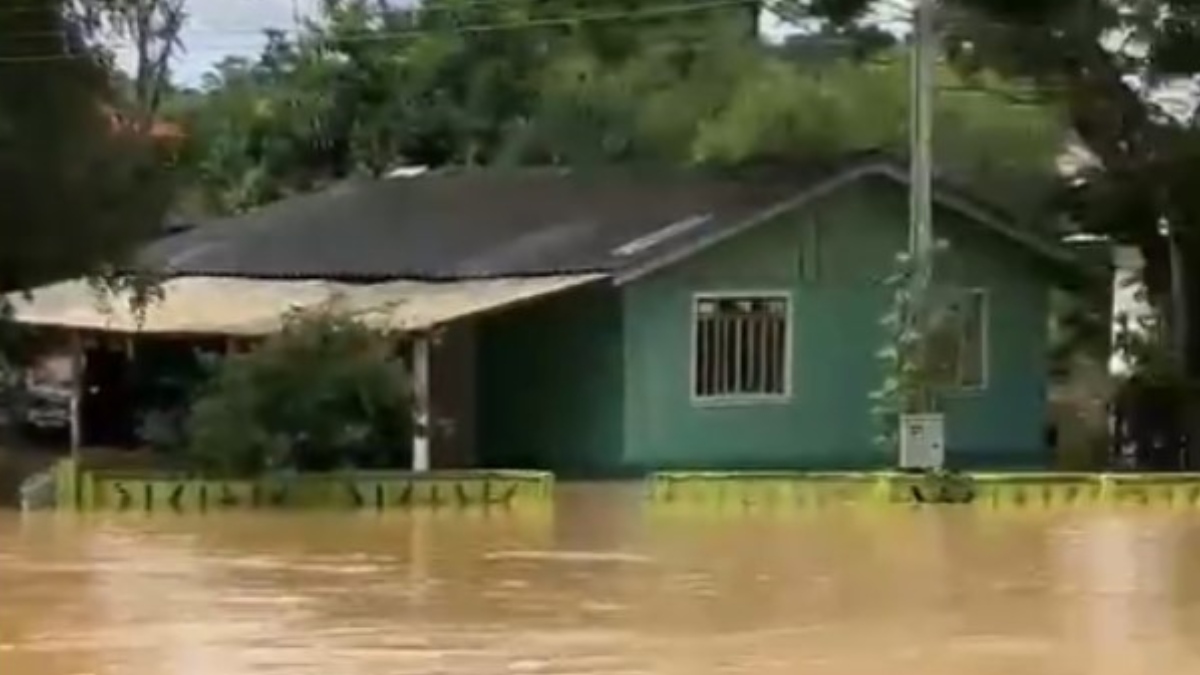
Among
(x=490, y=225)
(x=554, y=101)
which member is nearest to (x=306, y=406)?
(x=490, y=225)

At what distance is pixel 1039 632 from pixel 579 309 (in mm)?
18208

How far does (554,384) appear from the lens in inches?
1417

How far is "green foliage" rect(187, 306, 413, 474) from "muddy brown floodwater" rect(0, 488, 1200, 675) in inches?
58.9

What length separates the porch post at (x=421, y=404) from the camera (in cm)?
3130

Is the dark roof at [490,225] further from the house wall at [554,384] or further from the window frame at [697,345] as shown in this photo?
the window frame at [697,345]

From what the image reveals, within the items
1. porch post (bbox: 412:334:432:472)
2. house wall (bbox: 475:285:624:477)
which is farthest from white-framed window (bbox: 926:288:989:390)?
porch post (bbox: 412:334:432:472)

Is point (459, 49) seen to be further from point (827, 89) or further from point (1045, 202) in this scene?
point (1045, 202)

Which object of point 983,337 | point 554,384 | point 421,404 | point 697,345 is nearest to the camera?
point 421,404

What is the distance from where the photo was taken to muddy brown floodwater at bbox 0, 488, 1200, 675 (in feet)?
54.2

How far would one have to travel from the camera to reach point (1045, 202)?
122 feet

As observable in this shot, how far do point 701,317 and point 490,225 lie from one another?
13.6ft

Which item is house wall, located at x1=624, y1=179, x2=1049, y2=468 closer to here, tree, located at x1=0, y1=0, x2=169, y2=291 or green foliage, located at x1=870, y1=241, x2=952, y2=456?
green foliage, located at x1=870, y1=241, x2=952, y2=456

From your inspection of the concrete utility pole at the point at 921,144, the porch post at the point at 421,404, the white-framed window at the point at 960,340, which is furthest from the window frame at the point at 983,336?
the porch post at the point at 421,404

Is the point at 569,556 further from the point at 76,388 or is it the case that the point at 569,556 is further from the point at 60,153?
the point at 76,388
